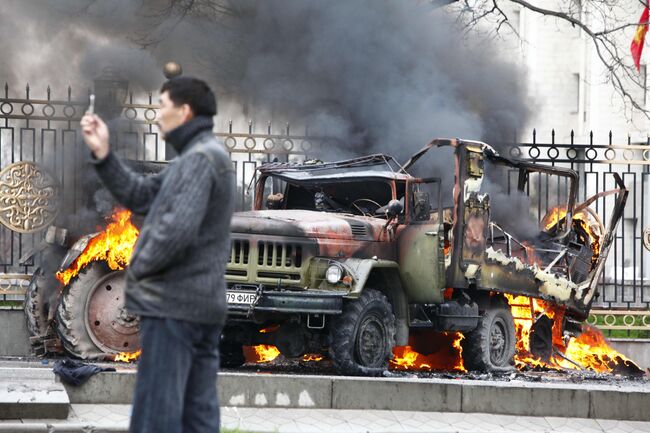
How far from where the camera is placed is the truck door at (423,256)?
13.3 meters

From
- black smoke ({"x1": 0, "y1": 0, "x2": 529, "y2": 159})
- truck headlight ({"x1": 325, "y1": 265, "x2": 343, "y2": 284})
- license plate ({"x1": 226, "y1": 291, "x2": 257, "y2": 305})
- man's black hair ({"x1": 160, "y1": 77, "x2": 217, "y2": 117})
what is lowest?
license plate ({"x1": 226, "y1": 291, "x2": 257, "y2": 305})

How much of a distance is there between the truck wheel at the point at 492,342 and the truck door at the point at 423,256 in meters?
1.10

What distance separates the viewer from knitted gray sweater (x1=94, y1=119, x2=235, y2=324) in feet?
18.0

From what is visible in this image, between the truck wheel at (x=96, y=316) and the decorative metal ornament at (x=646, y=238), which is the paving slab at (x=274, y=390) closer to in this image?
the truck wheel at (x=96, y=316)

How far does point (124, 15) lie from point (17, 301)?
14.2ft

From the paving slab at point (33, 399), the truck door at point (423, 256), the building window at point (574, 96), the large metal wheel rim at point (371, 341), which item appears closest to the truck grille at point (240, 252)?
the large metal wheel rim at point (371, 341)

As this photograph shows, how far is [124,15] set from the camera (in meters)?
18.8

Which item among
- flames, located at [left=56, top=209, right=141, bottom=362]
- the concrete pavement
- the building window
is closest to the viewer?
the concrete pavement

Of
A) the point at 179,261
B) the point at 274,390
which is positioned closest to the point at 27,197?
the point at 274,390

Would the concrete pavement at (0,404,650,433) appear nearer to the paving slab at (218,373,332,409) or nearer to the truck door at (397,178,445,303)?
the paving slab at (218,373,332,409)

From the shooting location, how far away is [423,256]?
13.4 meters

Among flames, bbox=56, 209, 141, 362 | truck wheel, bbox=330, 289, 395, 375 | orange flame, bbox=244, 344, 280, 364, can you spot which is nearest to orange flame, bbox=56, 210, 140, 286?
flames, bbox=56, 209, 141, 362

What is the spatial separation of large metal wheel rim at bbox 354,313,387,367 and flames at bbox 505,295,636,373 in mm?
2552

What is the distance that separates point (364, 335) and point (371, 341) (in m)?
0.11
